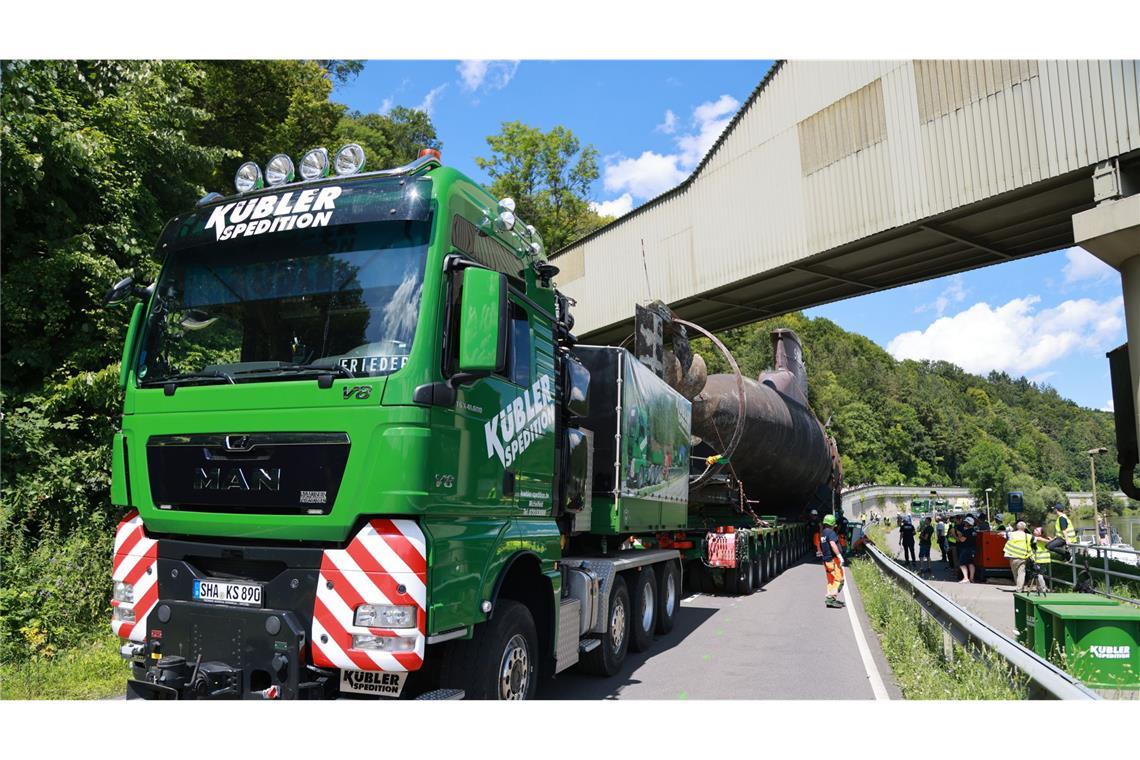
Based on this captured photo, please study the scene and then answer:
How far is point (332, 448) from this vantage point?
167 inches

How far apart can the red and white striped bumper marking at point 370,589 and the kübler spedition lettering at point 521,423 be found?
1.03 meters

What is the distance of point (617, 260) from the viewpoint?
21781mm

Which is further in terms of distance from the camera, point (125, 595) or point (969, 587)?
point (969, 587)

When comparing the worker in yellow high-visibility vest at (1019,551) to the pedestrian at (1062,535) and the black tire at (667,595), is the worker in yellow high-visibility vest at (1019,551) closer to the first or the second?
the pedestrian at (1062,535)

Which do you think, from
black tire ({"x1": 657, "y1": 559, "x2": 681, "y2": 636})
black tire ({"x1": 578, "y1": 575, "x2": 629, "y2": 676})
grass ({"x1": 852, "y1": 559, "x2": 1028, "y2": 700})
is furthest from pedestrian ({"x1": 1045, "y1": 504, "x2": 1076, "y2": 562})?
black tire ({"x1": 578, "y1": 575, "x2": 629, "y2": 676})

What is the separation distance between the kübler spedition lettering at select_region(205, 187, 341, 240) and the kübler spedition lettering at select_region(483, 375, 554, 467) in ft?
5.60

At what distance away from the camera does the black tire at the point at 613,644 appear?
742 centimetres

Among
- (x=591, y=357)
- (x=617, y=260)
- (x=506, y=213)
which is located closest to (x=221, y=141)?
(x=617, y=260)

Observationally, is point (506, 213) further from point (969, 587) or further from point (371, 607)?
point (969, 587)

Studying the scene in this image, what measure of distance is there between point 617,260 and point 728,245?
4287 mm

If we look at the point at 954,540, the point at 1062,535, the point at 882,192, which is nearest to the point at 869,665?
the point at 882,192

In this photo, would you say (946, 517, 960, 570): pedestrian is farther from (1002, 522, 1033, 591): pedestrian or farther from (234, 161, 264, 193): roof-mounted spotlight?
(234, 161, 264, 193): roof-mounted spotlight

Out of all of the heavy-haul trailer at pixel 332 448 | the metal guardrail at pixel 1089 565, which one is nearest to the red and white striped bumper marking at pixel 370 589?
the heavy-haul trailer at pixel 332 448

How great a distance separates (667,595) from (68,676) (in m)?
6.53
